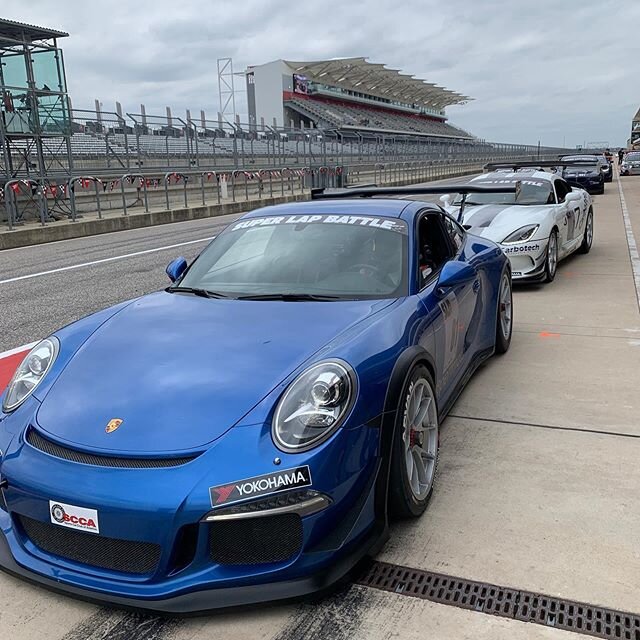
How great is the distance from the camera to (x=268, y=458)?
2.27 m

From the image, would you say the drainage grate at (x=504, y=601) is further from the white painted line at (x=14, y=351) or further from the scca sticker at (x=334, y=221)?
the white painted line at (x=14, y=351)

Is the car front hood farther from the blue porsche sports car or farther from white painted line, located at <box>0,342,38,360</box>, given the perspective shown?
white painted line, located at <box>0,342,38,360</box>

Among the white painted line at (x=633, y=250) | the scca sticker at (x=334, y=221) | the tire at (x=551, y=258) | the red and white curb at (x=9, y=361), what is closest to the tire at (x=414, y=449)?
the scca sticker at (x=334, y=221)

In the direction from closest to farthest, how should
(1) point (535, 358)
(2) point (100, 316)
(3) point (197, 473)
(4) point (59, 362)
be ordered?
(3) point (197, 473), (4) point (59, 362), (2) point (100, 316), (1) point (535, 358)

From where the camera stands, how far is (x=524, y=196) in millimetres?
9109

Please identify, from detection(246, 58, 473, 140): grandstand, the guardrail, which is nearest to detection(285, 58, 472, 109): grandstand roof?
detection(246, 58, 473, 140): grandstand

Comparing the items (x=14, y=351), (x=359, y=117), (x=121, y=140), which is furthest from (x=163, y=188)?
(x=359, y=117)

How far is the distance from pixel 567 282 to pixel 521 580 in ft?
21.4

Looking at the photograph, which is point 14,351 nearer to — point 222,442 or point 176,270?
point 176,270

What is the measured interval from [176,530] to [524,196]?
8009 mm

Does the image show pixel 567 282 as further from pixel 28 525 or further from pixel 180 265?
pixel 28 525

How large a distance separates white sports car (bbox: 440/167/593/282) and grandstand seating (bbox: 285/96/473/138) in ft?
240

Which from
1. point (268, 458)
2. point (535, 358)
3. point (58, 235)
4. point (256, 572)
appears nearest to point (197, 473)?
point (268, 458)

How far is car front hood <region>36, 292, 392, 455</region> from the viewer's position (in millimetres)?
2410
